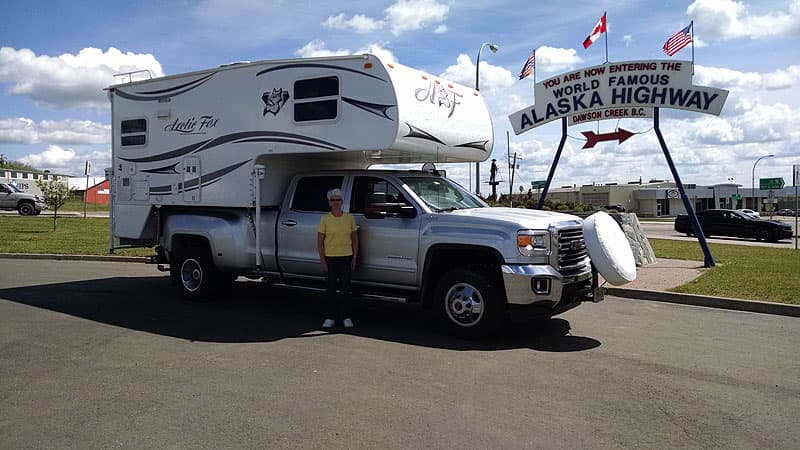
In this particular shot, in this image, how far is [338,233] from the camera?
304 inches

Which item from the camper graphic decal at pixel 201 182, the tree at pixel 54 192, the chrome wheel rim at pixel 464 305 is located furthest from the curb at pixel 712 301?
the tree at pixel 54 192

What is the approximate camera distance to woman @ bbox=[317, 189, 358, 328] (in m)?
7.74

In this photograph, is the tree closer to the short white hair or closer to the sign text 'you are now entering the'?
the sign text 'you are now entering the'

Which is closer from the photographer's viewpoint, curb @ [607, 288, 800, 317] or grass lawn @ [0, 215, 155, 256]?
curb @ [607, 288, 800, 317]

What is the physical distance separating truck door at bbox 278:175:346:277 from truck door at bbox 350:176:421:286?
447 mm

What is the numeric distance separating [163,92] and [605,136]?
10.7 metres

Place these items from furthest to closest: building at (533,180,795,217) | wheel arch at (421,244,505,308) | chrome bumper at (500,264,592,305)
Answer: building at (533,180,795,217), wheel arch at (421,244,505,308), chrome bumper at (500,264,592,305)

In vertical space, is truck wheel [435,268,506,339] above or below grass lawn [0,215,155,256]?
below

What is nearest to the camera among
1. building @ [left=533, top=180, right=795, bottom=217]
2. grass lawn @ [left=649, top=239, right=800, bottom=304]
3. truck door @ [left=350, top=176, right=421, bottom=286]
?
truck door @ [left=350, top=176, right=421, bottom=286]

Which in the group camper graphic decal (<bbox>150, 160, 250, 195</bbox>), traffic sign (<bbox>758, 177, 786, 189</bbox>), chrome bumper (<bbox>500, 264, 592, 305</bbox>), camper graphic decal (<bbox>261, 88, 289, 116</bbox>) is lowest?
chrome bumper (<bbox>500, 264, 592, 305</bbox>)

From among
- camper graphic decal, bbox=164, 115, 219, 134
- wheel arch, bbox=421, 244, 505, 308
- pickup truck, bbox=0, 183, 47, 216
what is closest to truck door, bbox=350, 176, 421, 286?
wheel arch, bbox=421, 244, 505, 308

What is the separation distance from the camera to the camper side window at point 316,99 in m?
8.19

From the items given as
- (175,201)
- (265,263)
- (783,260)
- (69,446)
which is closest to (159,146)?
(175,201)

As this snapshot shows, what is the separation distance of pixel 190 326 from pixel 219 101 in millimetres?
3233
